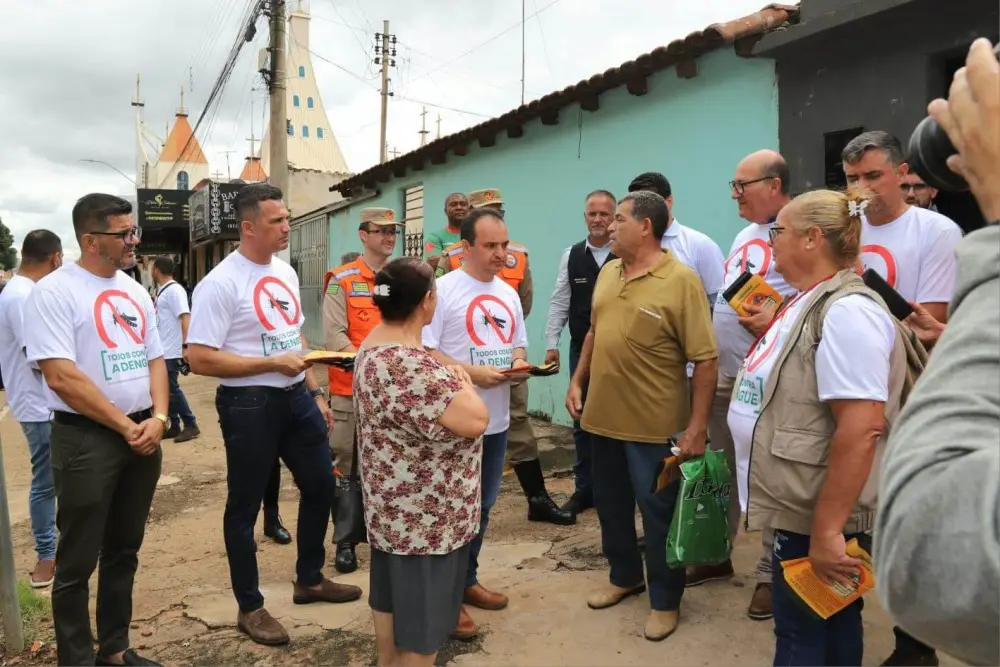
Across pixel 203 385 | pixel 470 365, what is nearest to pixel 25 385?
pixel 470 365

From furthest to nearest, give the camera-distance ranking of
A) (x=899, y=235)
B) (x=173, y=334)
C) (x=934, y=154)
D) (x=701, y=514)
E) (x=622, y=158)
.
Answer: (x=173, y=334), (x=622, y=158), (x=701, y=514), (x=899, y=235), (x=934, y=154)

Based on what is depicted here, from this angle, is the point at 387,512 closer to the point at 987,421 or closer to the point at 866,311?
the point at 866,311

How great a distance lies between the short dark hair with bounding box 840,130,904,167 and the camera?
287 centimetres

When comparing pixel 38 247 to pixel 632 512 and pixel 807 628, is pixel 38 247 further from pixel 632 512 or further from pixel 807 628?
pixel 807 628

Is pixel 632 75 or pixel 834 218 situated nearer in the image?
pixel 834 218

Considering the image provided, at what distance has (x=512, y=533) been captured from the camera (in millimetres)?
4641

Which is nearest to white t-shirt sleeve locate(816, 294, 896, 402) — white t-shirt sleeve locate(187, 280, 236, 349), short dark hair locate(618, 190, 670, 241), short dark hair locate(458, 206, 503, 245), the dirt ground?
short dark hair locate(618, 190, 670, 241)

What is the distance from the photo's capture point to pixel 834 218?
2174mm

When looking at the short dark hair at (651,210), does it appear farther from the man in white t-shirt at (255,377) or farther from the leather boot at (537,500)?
the leather boot at (537,500)

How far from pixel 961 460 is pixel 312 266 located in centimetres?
1504

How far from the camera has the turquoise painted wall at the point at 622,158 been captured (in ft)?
18.3

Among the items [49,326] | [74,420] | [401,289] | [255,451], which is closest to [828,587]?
[401,289]

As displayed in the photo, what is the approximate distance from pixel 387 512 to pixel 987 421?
2011mm

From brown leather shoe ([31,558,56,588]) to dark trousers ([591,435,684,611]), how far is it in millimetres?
3234
